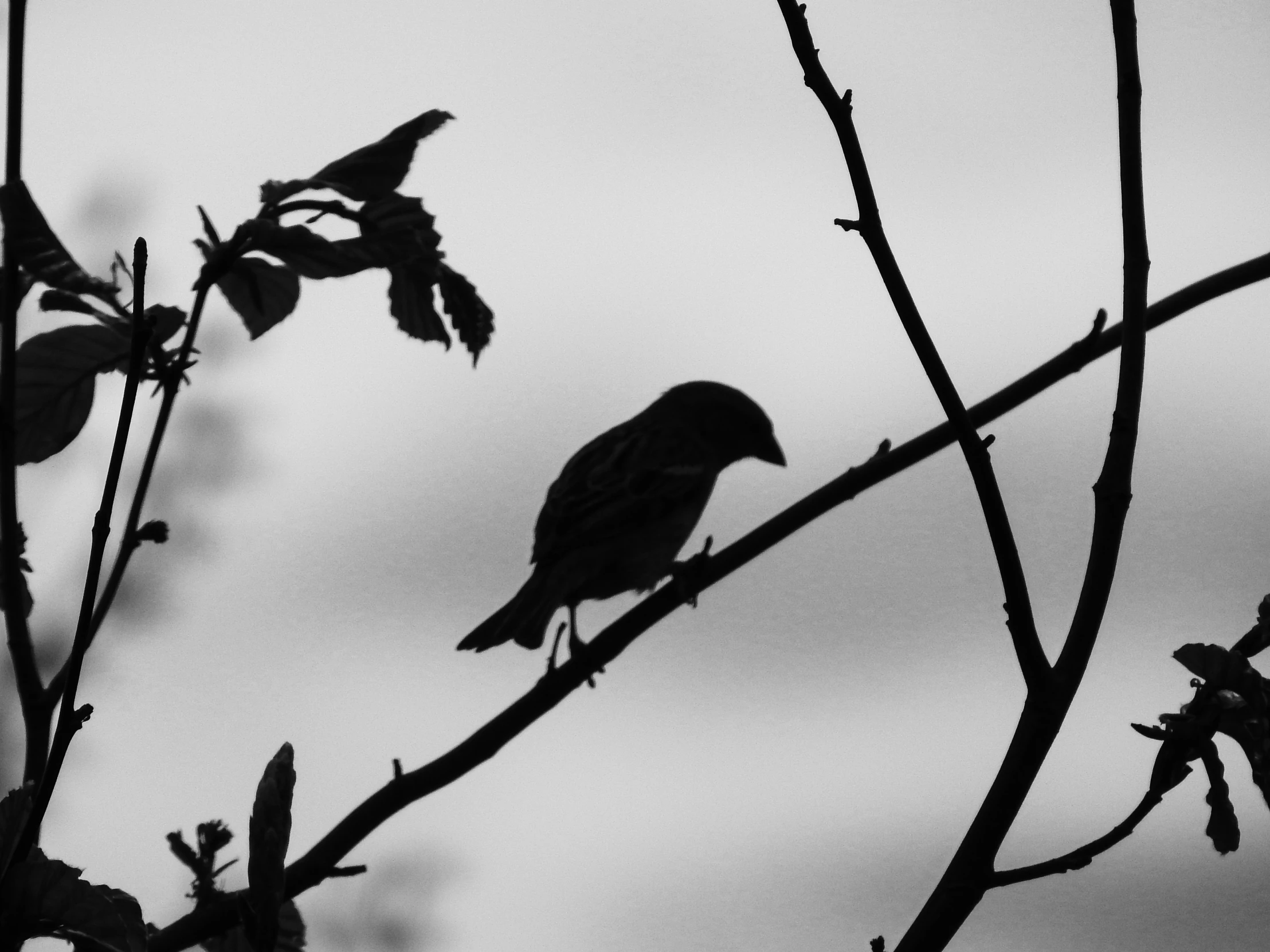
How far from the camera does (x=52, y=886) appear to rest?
161 centimetres

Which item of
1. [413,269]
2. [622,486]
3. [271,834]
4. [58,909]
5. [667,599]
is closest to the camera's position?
[271,834]

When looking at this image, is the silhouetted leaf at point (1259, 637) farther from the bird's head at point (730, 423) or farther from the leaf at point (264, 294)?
the bird's head at point (730, 423)

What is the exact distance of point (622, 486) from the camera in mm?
4914

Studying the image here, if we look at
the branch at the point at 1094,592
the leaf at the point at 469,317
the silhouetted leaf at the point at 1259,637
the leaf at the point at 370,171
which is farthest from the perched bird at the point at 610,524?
the silhouetted leaf at the point at 1259,637

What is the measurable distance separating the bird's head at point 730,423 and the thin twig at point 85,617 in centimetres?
387

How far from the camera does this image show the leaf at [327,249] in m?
2.39

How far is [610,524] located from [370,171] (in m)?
2.27

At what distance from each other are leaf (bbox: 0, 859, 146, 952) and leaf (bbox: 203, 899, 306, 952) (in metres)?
0.40

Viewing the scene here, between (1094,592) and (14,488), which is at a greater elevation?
(14,488)

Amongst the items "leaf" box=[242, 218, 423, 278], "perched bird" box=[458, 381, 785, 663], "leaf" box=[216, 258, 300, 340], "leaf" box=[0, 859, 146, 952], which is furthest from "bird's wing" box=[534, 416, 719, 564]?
"leaf" box=[0, 859, 146, 952]

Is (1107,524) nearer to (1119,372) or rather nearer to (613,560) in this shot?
(1119,372)

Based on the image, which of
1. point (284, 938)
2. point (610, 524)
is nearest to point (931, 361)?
point (284, 938)

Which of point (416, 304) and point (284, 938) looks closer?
point (284, 938)

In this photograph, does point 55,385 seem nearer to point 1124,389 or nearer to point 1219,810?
point 1124,389
